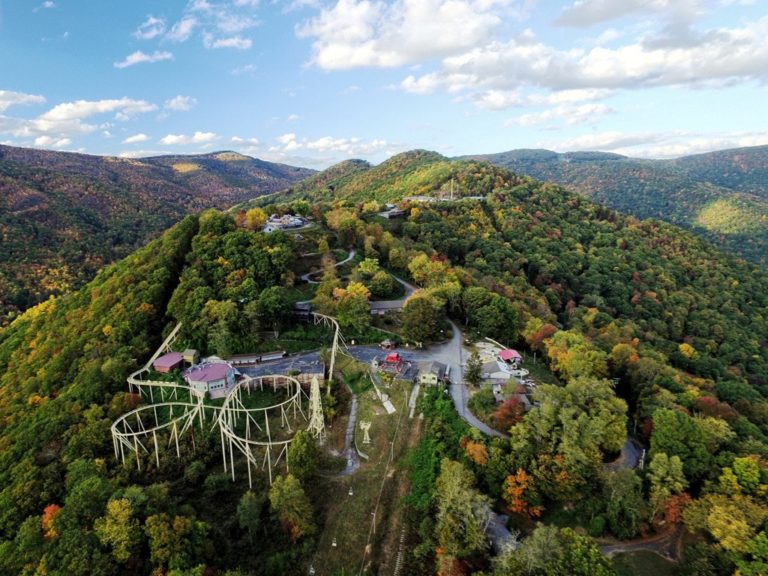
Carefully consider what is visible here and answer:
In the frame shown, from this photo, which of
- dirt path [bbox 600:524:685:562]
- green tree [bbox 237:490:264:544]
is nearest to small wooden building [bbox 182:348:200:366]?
green tree [bbox 237:490:264:544]

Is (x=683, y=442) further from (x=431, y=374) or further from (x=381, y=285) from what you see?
(x=381, y=285)

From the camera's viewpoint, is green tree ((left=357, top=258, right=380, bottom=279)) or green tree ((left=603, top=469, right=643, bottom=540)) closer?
green tree ((left=603, top=469, right=643, bottom=540))

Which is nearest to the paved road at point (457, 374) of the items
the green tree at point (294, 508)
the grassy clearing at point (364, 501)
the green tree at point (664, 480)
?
the grassy clearing at point (364, 501)

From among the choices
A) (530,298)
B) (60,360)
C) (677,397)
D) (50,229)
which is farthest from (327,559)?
(50,229)

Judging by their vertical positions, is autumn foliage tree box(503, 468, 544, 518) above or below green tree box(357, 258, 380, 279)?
below

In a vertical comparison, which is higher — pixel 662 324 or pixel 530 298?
pixel 530 298

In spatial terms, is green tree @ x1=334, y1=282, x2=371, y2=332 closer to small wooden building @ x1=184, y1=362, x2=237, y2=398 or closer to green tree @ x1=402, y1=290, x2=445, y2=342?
green tree @ x1=402, y1=290, x2=445, y2=342

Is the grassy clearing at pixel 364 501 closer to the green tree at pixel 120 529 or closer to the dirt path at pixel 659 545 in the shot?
the green tree at pixel 120 529

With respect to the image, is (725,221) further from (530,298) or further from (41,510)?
(41,510)
